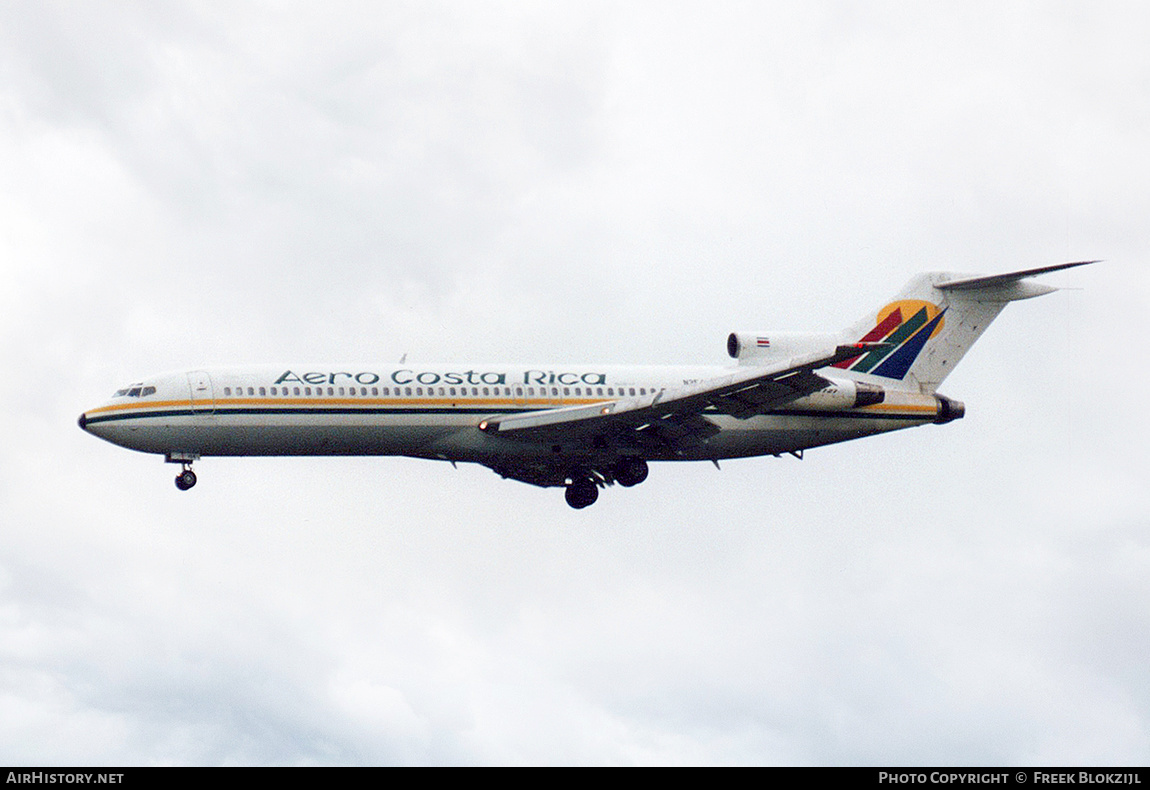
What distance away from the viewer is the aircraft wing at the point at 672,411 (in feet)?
150

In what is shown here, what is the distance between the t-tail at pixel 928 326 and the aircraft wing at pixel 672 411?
7122 millimetres

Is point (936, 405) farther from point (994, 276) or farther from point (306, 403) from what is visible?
point (306, 403)

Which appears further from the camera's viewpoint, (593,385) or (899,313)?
(899,313)

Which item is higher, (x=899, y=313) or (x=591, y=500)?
(x=899, y=313)

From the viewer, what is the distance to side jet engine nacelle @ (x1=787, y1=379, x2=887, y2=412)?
50844mm

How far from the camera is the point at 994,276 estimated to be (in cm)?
5347

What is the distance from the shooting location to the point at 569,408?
49969 mm

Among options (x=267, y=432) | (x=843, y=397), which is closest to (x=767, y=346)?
(x=843, y=397)

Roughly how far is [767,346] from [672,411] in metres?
5.70

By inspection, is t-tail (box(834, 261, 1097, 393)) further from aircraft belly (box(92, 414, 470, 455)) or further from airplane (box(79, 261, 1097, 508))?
aircraft belly (box(92, 414, 470, 455))

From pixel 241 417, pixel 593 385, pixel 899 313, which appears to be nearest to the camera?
pixel 241 417

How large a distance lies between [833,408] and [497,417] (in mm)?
11268
